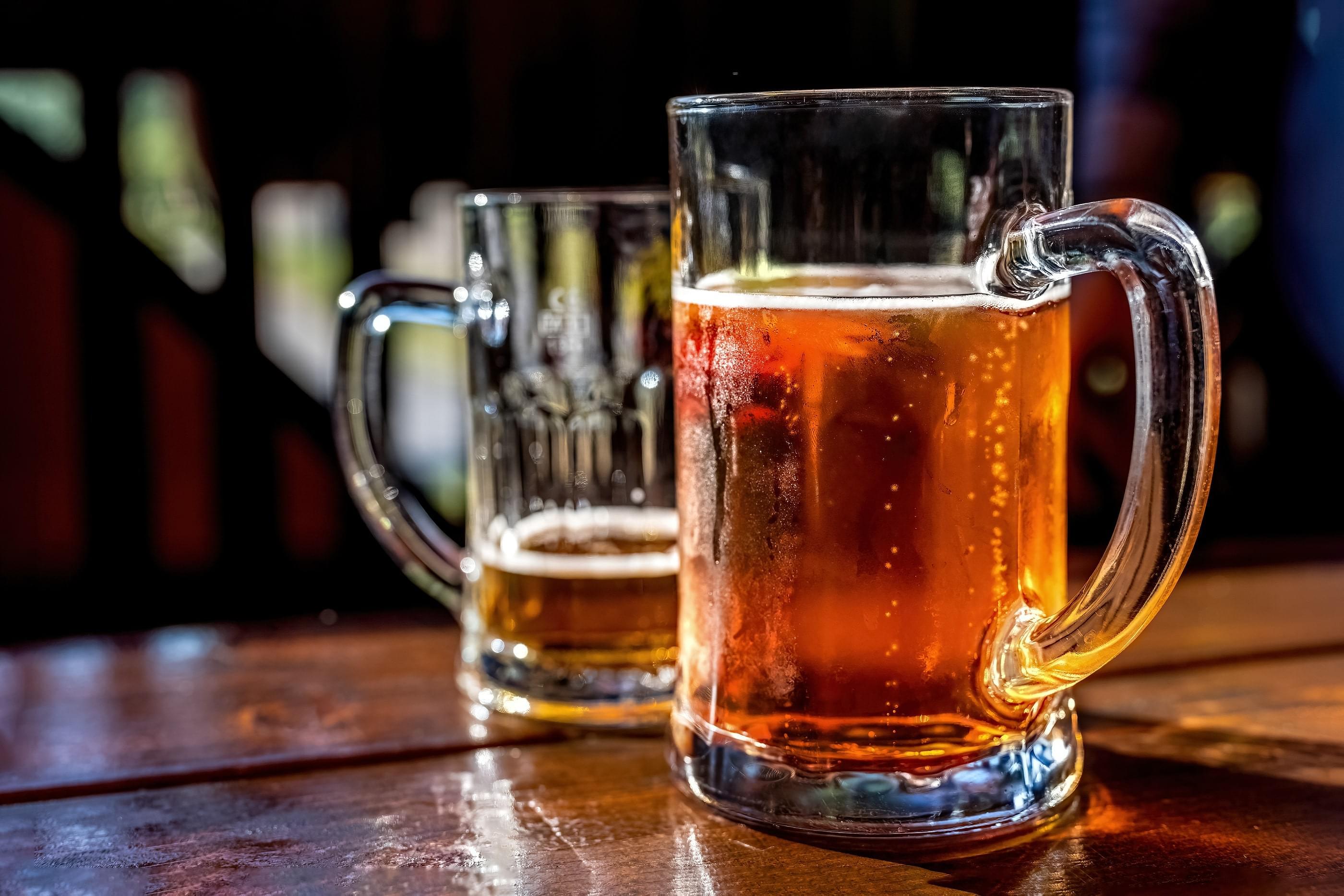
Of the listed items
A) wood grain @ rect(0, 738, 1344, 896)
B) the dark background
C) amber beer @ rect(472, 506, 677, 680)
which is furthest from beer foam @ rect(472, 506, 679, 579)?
the dark background

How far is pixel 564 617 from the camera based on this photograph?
0.82 meters

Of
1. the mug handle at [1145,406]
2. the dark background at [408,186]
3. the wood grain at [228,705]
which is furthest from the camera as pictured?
the dark background at [408,186]

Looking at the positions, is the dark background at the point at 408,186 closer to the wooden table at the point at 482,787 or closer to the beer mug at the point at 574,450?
the wooden table at the point at 482,787

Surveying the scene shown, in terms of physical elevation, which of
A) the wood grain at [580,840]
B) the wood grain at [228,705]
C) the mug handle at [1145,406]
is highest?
the mug handle at [1145,406]

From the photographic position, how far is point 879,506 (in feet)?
2.03

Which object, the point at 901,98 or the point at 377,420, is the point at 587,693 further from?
the point at 901,98

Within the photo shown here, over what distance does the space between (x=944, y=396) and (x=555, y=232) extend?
11.5 inches

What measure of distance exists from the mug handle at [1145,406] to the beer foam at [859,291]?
27mm

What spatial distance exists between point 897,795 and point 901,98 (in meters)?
0.31

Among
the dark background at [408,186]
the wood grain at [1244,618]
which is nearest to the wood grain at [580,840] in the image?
the wood grain at [1244,618]

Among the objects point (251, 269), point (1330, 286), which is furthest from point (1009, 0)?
point (251, 269)

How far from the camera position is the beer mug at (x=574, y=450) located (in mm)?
813

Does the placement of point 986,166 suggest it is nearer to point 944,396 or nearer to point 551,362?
point 944,396

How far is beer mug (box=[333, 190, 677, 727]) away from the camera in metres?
0.81
